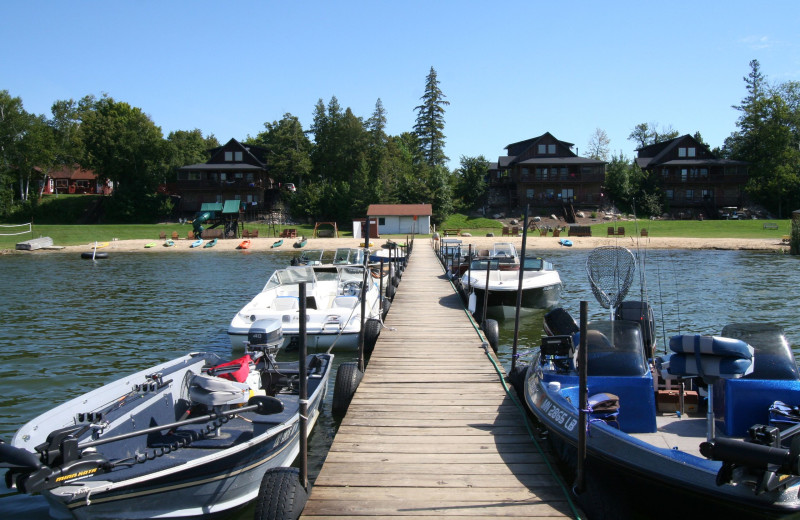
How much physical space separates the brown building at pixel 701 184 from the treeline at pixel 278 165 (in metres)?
22.9

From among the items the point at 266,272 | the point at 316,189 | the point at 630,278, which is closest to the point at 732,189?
the point at 316,189

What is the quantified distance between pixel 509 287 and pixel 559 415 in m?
12.4

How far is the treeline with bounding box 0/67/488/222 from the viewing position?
230 feet

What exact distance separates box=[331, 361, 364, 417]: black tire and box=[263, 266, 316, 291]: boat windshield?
807cm

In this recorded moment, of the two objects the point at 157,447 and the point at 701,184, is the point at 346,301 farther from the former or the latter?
the point at 701,184

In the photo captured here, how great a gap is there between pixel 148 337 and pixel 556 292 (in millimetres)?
13675

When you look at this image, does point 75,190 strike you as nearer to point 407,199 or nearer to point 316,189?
point 316,189

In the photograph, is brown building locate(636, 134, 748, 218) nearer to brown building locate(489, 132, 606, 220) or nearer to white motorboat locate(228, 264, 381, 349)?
brown building locate(489, 132, 606, 220)

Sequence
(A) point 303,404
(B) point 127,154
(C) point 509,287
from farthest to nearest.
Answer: (B) point 127,154
(C) point 509,287
(A) point 303,404

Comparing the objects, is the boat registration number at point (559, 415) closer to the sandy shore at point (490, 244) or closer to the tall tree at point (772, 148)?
the sandy shore at point (490, 244)

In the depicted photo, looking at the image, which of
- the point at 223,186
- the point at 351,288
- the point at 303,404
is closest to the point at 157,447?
the point at 303,404

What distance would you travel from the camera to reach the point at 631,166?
77.8 metres

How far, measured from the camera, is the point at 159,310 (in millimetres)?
22516

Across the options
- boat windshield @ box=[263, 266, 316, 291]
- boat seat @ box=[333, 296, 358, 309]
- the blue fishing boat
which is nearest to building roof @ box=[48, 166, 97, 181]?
boat windshield @ box=[263, 266, 316, 291]
